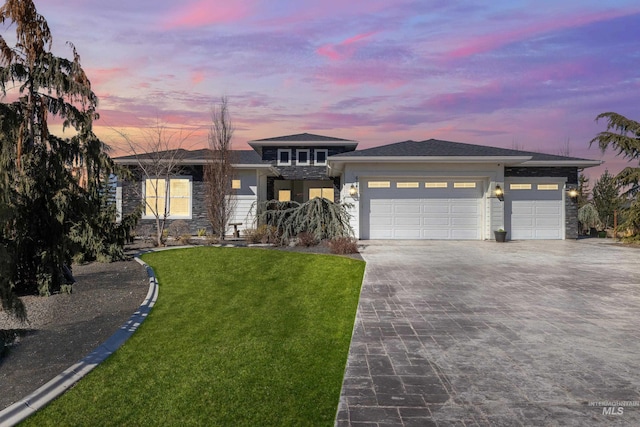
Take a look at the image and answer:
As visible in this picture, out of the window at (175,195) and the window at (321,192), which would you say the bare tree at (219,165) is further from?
the window at (321,192)

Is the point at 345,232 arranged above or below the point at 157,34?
below

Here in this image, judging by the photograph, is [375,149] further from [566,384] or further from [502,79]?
[566,384]

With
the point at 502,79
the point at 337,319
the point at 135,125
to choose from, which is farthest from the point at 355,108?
the point at 337,319

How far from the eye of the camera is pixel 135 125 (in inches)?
677

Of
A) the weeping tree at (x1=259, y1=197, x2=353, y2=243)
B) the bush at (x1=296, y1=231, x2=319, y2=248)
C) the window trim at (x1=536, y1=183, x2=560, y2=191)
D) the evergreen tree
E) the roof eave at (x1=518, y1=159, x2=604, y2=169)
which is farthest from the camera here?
→ the evergreen tree

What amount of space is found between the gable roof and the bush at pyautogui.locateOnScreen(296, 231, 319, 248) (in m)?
4.29

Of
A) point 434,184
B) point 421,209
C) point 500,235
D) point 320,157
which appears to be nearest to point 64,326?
point 421,209

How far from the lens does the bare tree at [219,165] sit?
16.3 m

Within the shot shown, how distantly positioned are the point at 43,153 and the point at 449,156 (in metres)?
14.2

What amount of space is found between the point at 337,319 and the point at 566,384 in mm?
3046

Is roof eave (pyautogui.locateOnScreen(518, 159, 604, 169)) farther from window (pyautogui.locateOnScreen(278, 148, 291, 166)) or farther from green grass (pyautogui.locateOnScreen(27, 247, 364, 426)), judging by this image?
green grass (pyautogui.locateOnScreen(27, 247, 364, 426))

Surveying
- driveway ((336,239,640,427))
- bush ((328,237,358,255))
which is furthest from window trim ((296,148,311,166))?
driveway ((336,239,640,427))

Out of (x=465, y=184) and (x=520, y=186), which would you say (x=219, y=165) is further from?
(x=520, y=186)

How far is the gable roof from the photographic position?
1628 cm
